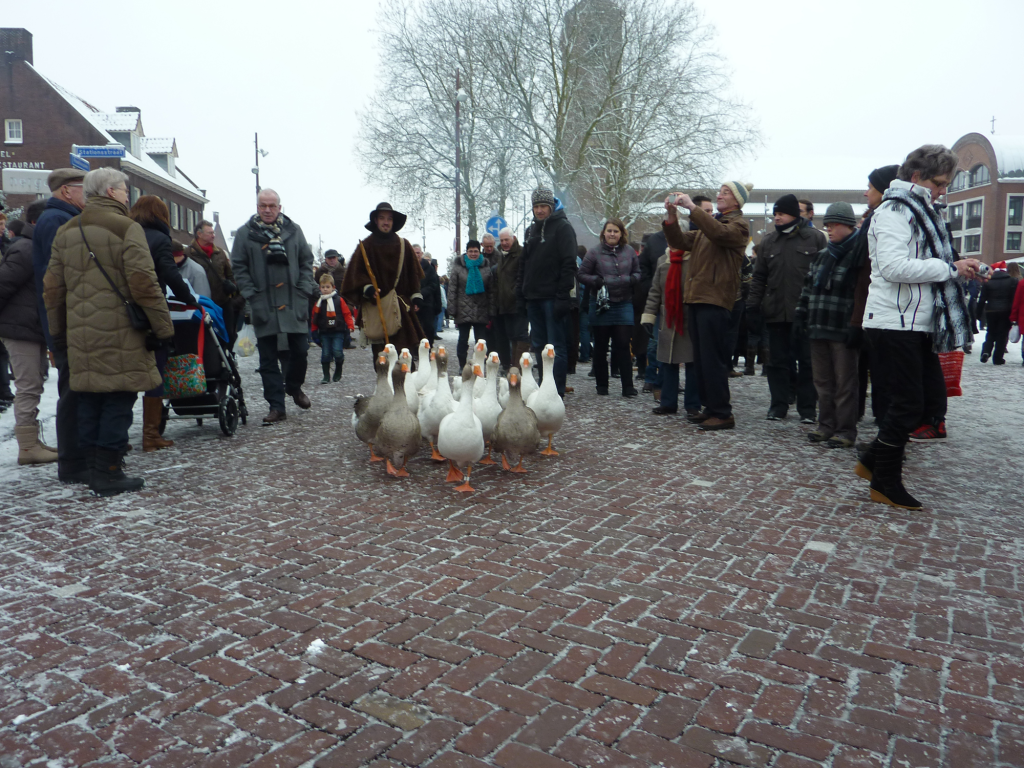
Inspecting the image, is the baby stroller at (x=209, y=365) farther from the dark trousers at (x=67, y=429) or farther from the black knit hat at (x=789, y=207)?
the black knit hat at (x=789, y=207)

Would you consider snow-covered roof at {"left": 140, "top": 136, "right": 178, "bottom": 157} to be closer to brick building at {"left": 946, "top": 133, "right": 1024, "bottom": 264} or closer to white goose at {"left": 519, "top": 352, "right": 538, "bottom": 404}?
white goose at {"left": 519, "top": 352, "right": 538, "bottom": 404}

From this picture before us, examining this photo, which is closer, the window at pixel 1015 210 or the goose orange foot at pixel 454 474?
the goose orange foot at pixel 454 474

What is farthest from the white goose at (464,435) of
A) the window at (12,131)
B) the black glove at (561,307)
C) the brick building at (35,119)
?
the window at (12,131)

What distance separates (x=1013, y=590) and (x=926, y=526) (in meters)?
0.98

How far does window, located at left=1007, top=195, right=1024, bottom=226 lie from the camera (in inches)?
2496

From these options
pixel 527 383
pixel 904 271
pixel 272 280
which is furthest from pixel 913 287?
pixel 272 280

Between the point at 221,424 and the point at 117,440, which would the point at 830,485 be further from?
the point at 221,424

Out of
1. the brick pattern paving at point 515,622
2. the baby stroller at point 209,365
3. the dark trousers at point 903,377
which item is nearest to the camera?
the brick pattern paving at point 515,622

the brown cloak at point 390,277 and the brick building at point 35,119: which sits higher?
the brick building at point 35,119

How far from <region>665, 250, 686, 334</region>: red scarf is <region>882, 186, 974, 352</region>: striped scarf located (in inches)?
140

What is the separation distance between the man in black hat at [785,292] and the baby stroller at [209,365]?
550 cm

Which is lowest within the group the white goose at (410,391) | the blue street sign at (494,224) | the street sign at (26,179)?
the white goose at (410,391)

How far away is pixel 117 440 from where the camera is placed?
218 inches

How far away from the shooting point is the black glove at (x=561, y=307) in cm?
930
